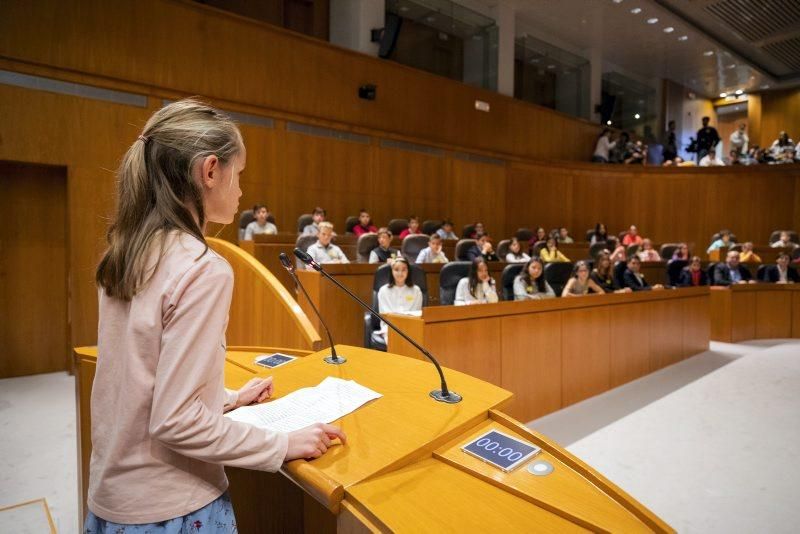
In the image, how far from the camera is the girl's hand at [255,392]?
3.91ft

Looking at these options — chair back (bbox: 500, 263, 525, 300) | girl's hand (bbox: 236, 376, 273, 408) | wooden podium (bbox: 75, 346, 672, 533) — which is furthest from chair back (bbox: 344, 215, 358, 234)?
girl's hand (bbox: 236, 376, 273, 408)

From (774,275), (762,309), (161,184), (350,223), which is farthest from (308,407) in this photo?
(774,275)

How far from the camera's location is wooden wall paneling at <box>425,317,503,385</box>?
2.90m

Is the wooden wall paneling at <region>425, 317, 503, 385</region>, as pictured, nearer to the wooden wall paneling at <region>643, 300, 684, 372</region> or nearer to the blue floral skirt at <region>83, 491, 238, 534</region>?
the blue floral skirt at <region>83, 491, 238, 534</region>

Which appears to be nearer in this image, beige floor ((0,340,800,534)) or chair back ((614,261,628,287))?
beige floor ((0,340,800,534))

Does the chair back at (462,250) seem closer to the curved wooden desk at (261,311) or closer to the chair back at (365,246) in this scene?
the chair back at (365,246)

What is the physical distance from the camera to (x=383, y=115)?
27.4 feet

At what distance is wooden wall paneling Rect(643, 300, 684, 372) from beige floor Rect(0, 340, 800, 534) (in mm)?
159

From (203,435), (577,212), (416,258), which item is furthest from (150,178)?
(577,212)

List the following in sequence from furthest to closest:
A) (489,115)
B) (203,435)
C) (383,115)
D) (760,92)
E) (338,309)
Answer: (760,92)
(489,115)
(383,115)
(338,309)
(203,435)

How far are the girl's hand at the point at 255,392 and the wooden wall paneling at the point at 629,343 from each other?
3571mm

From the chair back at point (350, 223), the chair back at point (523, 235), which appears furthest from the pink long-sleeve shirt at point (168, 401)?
the chair back at point (523, 235)

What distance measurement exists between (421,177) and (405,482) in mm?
8216

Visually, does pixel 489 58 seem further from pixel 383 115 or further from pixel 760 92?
pixel 760 92
